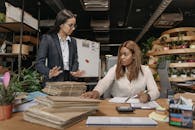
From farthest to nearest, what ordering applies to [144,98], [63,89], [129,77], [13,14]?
1. [13,14]
2. [129,77]
3. [144,98]
4. [63,89]

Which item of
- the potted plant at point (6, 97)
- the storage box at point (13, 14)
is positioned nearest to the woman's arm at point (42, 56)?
the potted plant at point (6, 97)

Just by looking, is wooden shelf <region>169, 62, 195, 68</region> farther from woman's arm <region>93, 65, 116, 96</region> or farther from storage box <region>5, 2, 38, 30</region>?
storage box <region>5, 2, 38, 30</region>

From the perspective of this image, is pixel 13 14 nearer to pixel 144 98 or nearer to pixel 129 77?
pixel 129 77

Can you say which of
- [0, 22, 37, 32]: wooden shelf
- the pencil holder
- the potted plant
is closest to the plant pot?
the potted plant

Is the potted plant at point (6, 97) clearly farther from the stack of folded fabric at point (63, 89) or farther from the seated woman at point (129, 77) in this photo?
the seated woman at point (129, 77)

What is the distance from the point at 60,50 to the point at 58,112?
44.9 inches

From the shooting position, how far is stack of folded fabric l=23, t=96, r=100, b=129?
0.87 m

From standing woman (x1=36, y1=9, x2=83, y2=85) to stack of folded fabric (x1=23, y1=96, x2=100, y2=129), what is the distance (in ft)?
2.77

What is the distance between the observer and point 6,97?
100cm

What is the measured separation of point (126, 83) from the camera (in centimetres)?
199

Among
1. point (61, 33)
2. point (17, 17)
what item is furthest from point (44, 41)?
point (17, 17)

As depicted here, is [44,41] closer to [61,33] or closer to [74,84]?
[61,33]

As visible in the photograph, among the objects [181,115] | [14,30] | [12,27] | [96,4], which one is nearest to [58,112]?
[181,115]

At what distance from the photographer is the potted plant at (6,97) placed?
978 mm
